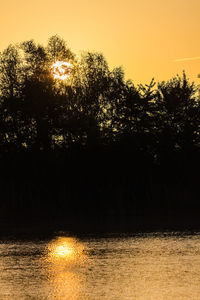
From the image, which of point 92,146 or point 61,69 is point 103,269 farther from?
point 61,69

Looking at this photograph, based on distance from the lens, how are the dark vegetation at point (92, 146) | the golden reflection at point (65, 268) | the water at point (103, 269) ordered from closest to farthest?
the water at point (103, 269) → the golden reflection at point (65, 268) → the dark vegetation at point (92, 146)

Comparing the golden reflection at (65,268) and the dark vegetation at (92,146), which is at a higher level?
the dark vegetation at (92,146)

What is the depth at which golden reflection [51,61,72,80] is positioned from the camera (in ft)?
247

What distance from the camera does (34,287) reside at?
17.8 meters

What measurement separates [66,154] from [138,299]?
4823cm

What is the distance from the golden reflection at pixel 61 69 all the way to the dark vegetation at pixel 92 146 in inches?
25.3

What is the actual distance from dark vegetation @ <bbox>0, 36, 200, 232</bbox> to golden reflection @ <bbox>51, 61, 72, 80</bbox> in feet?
2.11

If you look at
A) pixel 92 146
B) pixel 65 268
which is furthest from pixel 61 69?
pixel 65 268

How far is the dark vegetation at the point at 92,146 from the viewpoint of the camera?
58875 millimetres

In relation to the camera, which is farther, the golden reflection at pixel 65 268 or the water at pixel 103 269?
the golden reflection at pixel 65 268

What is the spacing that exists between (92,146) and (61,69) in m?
15.4

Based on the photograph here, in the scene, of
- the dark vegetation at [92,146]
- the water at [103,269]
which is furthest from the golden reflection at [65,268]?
the dark vegetation at [92,146]

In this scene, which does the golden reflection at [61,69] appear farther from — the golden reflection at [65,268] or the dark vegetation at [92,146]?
the golden reflection at [65,268]

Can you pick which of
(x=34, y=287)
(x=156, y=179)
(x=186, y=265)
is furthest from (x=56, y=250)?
(x=156, y=179)
